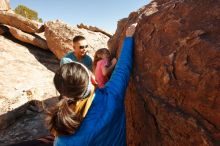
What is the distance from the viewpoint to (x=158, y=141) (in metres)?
2.90

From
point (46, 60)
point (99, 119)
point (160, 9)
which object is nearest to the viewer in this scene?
point (99, 119)

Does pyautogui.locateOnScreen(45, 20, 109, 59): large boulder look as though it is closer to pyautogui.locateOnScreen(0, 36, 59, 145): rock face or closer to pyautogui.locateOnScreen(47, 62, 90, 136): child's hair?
pyautogui.locateOnScreen(0, 36, 59, 145): rock face

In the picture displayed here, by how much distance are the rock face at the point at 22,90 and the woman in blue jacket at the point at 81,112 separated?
16.7 ft

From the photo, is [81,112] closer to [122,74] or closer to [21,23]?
[122,74]

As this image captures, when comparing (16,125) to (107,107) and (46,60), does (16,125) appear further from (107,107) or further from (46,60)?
(107,107)

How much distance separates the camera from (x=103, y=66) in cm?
404

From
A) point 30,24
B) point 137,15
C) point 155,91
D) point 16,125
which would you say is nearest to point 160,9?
point 137,15

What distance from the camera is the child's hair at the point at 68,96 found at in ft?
6.95

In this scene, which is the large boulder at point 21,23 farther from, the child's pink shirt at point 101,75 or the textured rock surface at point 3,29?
the child's pink shirt at point 101,75

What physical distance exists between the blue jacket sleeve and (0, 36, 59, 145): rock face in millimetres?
4700

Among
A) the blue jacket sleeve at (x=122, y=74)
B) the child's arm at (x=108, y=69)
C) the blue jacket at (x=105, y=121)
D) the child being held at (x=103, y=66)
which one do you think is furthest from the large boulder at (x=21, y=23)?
the blue jacket at (x=105, y=121)

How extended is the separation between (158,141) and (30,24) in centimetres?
1102

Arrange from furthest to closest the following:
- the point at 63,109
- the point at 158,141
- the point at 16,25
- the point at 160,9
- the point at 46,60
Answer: the point at 16,25 → the point at 46,60 → the point at 160,9 → the point at 158,141 → the point at 63,109

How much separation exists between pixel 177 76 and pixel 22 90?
6.94 meters
